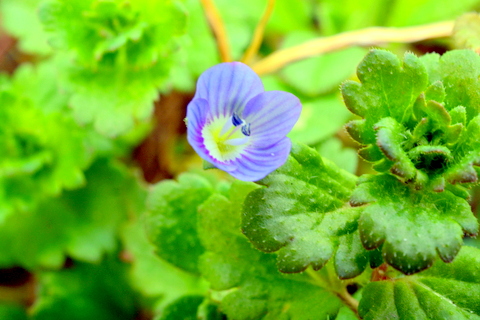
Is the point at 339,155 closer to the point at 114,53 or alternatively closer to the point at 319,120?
the point at 319,120

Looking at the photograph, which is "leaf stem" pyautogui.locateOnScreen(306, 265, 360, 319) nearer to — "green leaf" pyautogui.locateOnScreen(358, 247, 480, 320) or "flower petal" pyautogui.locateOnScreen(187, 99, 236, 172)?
"green leaf" pyautogui.locateOnScreen(358, 247, 480, 320)

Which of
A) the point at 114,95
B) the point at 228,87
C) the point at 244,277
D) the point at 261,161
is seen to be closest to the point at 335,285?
the point at 244,277

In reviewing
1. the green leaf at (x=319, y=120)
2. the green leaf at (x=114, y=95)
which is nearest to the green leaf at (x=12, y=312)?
the green leaf at (x=114, y=95)

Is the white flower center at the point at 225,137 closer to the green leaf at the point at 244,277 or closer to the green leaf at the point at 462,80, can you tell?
the green leaf at the point at 244,277

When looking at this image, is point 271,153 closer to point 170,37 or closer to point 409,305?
point 409,305

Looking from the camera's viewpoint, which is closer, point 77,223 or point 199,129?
point 199,129

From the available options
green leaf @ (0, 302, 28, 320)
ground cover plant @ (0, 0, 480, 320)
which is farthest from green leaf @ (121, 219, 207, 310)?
green leaf @ (0, 302, 28, 320)
